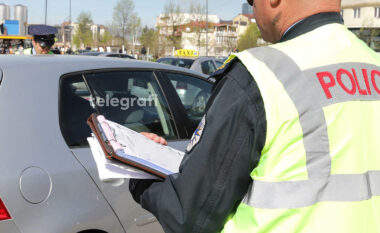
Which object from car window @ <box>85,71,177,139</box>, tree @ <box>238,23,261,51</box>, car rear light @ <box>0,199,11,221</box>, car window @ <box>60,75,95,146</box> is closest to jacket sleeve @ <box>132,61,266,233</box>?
car rear light @ <box>0,199,11,221</box>

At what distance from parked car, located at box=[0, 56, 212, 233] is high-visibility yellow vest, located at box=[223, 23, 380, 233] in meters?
1.32

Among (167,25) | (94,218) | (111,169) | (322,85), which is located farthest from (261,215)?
(167,25)

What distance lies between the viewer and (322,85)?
1.07 metres

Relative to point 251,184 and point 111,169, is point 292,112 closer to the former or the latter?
point 251,184

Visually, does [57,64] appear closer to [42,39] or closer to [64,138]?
[64,138]

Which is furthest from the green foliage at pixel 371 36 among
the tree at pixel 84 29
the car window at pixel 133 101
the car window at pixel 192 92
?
the car window at pixel 133 101

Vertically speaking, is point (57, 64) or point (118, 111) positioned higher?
point (57, 64)

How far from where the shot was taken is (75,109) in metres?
2.55

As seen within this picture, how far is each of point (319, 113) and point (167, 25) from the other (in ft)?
210

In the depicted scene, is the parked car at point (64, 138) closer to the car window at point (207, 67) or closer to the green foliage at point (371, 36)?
the car window at point (207, 67)

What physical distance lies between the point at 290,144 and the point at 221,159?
0.55 feet

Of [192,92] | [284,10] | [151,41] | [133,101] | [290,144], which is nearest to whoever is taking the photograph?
[290,144]

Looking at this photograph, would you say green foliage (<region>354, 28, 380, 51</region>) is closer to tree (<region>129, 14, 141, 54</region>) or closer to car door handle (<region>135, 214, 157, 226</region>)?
tree (<region>129, 14, 141, 54</region>)

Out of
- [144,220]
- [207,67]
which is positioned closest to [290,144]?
[144,220]
